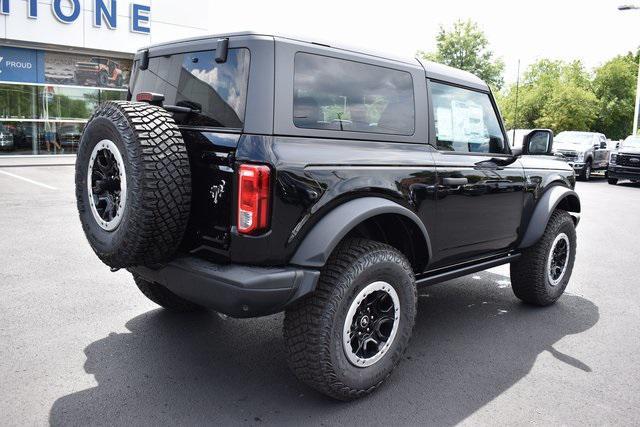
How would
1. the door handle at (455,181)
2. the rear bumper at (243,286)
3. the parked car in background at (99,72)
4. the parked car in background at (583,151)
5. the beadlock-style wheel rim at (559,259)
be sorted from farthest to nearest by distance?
the parked car in background at (99,72), the parked car in background at (583,151), the beadlock-style wheel rim at (559,259), the door handle at (455,181), the rear bumper at (243,286)

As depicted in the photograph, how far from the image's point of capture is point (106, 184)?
2.94 meters

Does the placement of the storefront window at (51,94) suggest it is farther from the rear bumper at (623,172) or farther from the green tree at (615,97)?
the green tree at (615,97)

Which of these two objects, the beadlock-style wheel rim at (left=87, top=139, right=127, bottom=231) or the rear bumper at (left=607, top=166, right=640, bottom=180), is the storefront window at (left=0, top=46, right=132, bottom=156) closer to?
the rear bumper at (left=607, top=166, right=640, bottom=180)

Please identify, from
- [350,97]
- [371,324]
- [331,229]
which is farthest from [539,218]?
[331,229]

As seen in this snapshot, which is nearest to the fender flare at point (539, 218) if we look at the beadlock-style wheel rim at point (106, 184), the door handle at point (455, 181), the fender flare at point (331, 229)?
the door handle at point (455, 181)

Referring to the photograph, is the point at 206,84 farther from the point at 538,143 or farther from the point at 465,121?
the point at 538,143

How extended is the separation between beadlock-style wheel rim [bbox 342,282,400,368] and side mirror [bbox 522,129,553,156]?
191cm

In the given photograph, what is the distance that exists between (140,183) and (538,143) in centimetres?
313

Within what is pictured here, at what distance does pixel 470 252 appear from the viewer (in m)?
4.01

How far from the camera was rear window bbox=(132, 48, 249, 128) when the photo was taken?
286 cm

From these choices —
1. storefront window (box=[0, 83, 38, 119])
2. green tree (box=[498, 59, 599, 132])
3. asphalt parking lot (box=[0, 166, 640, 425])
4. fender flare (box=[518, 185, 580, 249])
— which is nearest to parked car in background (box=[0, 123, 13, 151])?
storefront window (box=[0, 83, 38, 119])

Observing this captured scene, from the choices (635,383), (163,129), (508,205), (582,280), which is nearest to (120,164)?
(163,129)

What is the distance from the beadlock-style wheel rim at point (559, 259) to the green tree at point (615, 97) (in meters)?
50.0

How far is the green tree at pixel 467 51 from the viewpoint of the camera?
55.3 metres
